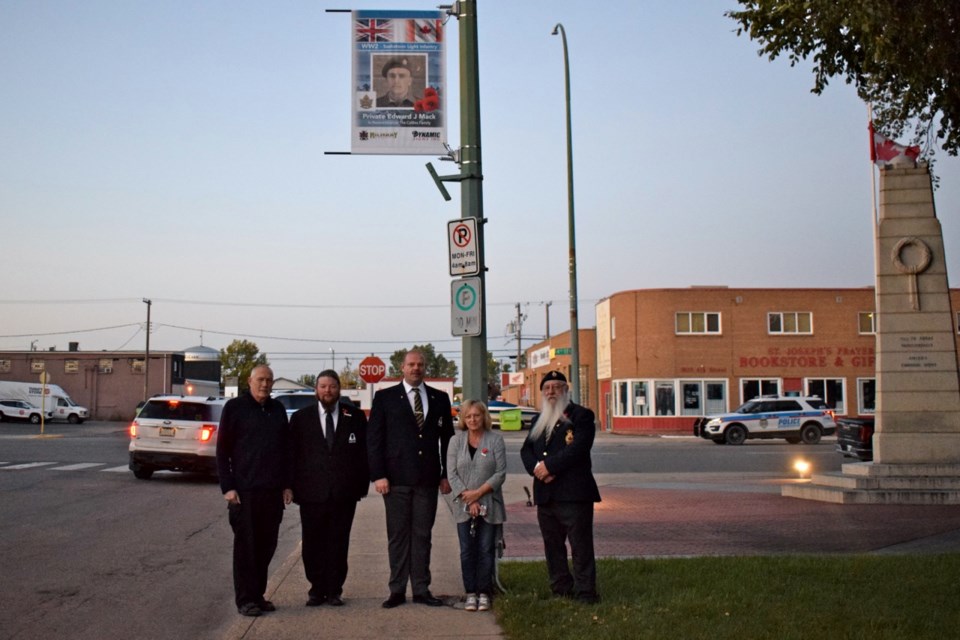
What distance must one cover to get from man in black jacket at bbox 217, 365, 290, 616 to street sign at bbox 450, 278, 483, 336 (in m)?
1.79

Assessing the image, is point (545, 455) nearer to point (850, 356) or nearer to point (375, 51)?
point (375, 51)

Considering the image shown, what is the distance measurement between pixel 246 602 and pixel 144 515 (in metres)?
7.54

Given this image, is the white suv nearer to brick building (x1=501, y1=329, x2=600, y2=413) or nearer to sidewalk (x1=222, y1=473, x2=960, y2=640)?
sidewalk (x1=222, y1=473, x2=960, y2=640)

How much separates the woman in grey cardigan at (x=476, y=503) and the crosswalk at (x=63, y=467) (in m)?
16.6

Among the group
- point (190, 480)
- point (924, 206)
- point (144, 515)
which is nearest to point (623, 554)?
point (144, 515)

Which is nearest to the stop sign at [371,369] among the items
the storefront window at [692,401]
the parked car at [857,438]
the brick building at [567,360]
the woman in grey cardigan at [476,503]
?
the parked car at [857,438]

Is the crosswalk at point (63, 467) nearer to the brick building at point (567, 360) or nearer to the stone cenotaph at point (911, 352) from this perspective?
the stone cenotaph at point (911, 352)

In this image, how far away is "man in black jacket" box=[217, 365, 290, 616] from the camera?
24.8ft

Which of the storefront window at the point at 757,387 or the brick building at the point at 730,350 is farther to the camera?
the storefront window at the point at 757,387

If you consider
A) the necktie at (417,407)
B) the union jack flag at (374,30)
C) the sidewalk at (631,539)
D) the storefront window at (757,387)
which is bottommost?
the sidewalk at (631,539)

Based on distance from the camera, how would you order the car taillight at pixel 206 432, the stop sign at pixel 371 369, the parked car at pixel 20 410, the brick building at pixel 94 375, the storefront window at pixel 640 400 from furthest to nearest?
the brick building at pixel 94 375 → the parked car at pixel 20 410 → the storefront window at pixel 640 400 → the stop sign at pixel 371 369 → the car taillight at pixel 206 432

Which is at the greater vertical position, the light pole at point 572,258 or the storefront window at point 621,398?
the light pole at point 572,258

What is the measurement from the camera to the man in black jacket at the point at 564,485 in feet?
24.8

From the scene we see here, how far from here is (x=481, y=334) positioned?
875 centimetres
